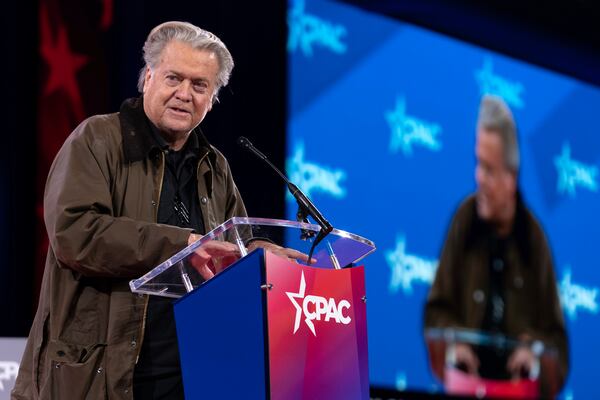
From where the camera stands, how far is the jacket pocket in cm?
219

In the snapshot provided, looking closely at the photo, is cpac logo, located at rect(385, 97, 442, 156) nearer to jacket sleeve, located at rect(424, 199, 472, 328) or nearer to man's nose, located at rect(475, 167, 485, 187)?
man's nose, located at rect(475, 167, 485, 187)

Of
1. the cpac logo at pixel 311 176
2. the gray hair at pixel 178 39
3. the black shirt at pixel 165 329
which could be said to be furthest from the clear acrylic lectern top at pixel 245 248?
the cpac logo at pixel 311 176

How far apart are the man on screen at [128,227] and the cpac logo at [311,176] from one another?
224cm

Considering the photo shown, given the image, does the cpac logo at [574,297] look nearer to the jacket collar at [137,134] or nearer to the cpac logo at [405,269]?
the cpac logo at [405,269]

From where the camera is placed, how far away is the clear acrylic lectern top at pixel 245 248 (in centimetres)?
199

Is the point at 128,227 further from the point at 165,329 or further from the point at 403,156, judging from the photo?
the point at 403,156

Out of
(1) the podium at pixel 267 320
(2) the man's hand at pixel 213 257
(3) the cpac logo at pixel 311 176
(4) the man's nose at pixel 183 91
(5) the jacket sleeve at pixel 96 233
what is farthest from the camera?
(3) the cpac logo at pixel 311 176

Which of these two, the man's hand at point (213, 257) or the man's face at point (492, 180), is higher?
the man's face at point (492, 180)

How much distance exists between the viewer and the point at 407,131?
5.16m

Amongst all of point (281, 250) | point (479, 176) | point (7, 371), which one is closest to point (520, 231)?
point (479, 176)

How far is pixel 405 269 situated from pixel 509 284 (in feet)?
2.36

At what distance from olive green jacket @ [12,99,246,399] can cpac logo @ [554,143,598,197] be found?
3733 millimetres

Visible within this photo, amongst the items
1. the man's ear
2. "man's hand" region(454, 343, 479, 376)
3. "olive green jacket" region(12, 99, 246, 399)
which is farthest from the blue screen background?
"olive green jacket" region(12, 99, 246, 399)

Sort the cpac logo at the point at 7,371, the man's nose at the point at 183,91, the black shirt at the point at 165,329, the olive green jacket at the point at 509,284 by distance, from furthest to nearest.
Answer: the olive green jacket at the point at 509,284, the cpac logo at the point at 7,371, the man's nose at the point at 183,91, the black shirt at the point at 165,329
